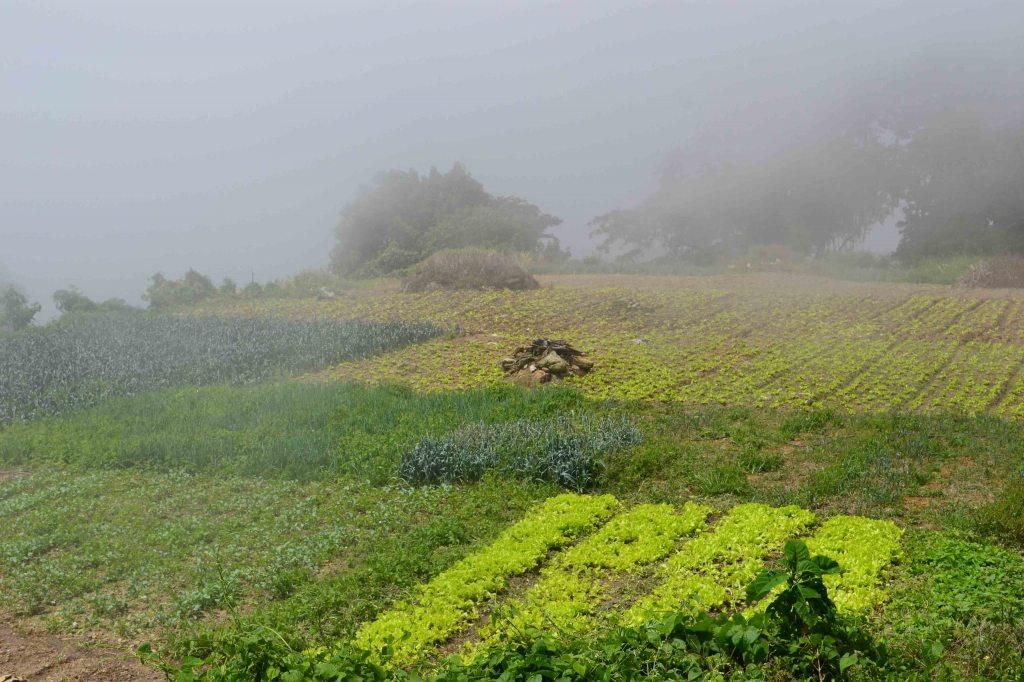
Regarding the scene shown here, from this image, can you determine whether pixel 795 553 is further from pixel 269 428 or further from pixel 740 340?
pixel 740 340

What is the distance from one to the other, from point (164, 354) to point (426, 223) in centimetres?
2012

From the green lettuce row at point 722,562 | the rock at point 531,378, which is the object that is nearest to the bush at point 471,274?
the rock at point 531,378

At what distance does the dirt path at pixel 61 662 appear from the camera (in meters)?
4.97

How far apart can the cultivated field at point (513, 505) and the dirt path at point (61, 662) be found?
0.10 ft

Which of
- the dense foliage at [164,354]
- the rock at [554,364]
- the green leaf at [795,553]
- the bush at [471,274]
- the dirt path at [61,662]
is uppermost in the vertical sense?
the bush at [471,274]

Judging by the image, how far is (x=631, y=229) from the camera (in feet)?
119

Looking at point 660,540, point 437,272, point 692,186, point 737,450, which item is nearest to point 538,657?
point 660,540

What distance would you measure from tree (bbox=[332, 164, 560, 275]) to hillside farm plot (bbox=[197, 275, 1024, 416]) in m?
10.6

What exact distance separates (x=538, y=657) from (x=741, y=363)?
9407 mm

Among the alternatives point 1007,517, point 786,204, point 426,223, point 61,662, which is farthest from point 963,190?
point 61,662

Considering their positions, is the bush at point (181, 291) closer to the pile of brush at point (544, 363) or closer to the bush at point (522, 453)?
the pile of brush at point (544, 363)

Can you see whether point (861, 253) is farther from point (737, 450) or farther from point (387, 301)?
point (737, 450)

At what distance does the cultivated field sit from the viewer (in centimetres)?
472

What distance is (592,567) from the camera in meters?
5.99
